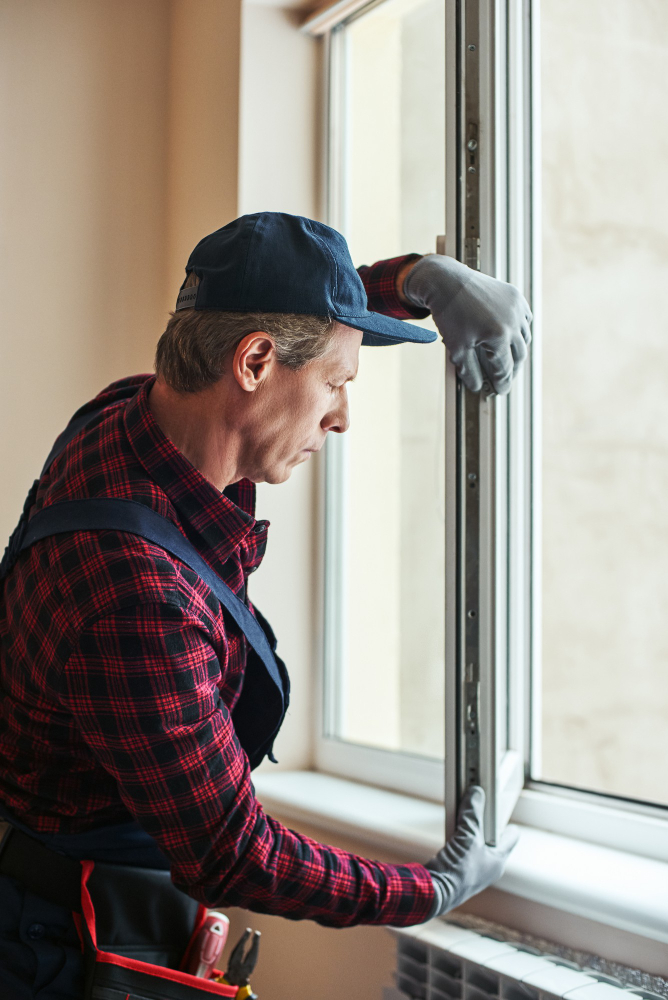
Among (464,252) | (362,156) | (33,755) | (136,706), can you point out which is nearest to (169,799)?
(136,706)

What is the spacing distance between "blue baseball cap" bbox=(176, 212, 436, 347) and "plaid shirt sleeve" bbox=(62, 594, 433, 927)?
32 cm

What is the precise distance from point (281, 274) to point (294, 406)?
14 centimetres

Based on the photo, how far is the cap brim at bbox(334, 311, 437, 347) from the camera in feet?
2.90

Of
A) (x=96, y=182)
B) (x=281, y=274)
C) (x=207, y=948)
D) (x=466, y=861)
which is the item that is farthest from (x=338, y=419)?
(x=96, y=182)

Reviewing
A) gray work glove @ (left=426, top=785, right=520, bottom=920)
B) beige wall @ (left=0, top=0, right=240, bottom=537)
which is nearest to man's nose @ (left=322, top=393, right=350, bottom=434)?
gray work glove @ (left=426, top=785, right=520, bottom=920)

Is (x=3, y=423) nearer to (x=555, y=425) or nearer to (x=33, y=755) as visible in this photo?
(x=33, y=755)

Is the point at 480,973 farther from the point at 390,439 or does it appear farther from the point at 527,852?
the point at 390,439

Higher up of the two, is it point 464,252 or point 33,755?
point 464,252

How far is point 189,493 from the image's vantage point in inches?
34.4

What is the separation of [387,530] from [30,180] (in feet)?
2.96

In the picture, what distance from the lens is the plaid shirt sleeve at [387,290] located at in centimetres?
108

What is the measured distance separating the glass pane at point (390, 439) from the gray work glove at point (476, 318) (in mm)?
546

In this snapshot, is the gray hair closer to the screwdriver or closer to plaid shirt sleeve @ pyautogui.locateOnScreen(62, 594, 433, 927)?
plaid shirt sleeve @ pyautogui.locateOnScreen(62, 594, 433, 927)

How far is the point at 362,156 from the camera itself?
1628 millimetres
